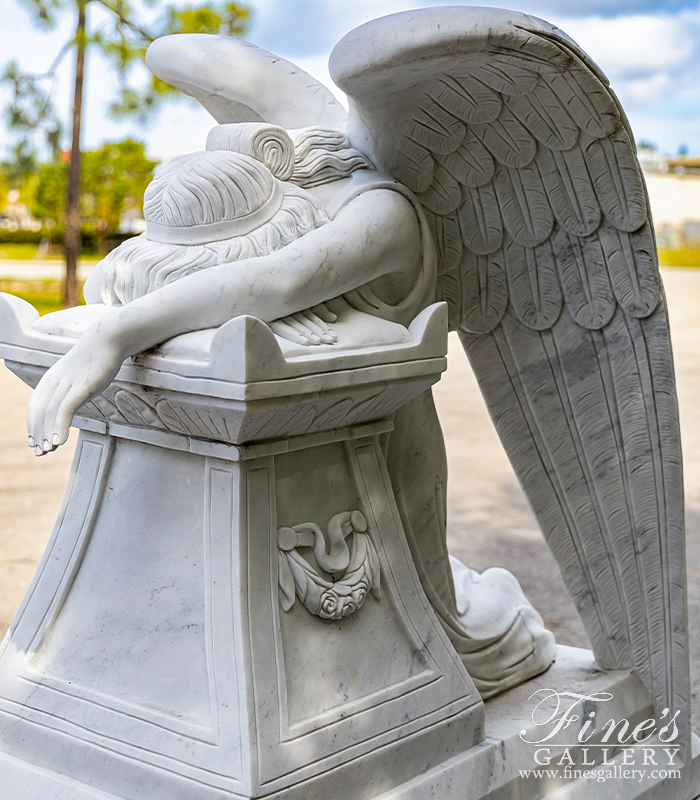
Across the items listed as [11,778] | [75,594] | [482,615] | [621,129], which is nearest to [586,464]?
[482,615]

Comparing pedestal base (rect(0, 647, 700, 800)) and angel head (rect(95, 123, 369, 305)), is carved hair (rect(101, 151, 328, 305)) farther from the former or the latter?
pedestal base (rect(0, 647, 700, 800))

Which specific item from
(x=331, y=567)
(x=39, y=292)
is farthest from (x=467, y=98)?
(x=39, y=292)

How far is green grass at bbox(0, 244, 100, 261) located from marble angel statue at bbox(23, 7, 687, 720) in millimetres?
22559

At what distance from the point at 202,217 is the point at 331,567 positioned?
64cm

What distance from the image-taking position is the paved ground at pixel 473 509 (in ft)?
11.3

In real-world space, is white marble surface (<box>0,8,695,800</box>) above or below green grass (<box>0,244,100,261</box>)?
below

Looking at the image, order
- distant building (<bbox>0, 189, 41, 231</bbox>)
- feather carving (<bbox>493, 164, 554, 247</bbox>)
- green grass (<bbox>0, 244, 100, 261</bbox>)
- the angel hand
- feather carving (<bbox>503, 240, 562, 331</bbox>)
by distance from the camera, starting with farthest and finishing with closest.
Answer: distant building (<bbox>0, 189, 41, 231</bbox>) < green grass (<bbox>0, 244, 100, 261</bbox>) < feather carving (<bbox>503, 240, 562, 331</bbox>) < feather carving (<bbox>493, 164, 554, 247</bbox>) < the angel hand

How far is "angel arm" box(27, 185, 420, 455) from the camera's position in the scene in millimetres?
1427

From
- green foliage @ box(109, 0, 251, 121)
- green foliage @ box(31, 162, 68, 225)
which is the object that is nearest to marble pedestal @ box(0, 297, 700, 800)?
green foliage @ box(109, 0, 251, 121)

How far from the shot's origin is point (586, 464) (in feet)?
7.07

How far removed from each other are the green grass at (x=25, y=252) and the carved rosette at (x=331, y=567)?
22.9 metres

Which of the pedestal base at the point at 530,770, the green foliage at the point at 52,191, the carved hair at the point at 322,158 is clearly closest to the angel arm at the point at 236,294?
the carved hair at the point at 322,158

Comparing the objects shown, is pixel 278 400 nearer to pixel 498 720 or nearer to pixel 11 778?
pixel 11 778

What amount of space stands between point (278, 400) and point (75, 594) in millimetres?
568
